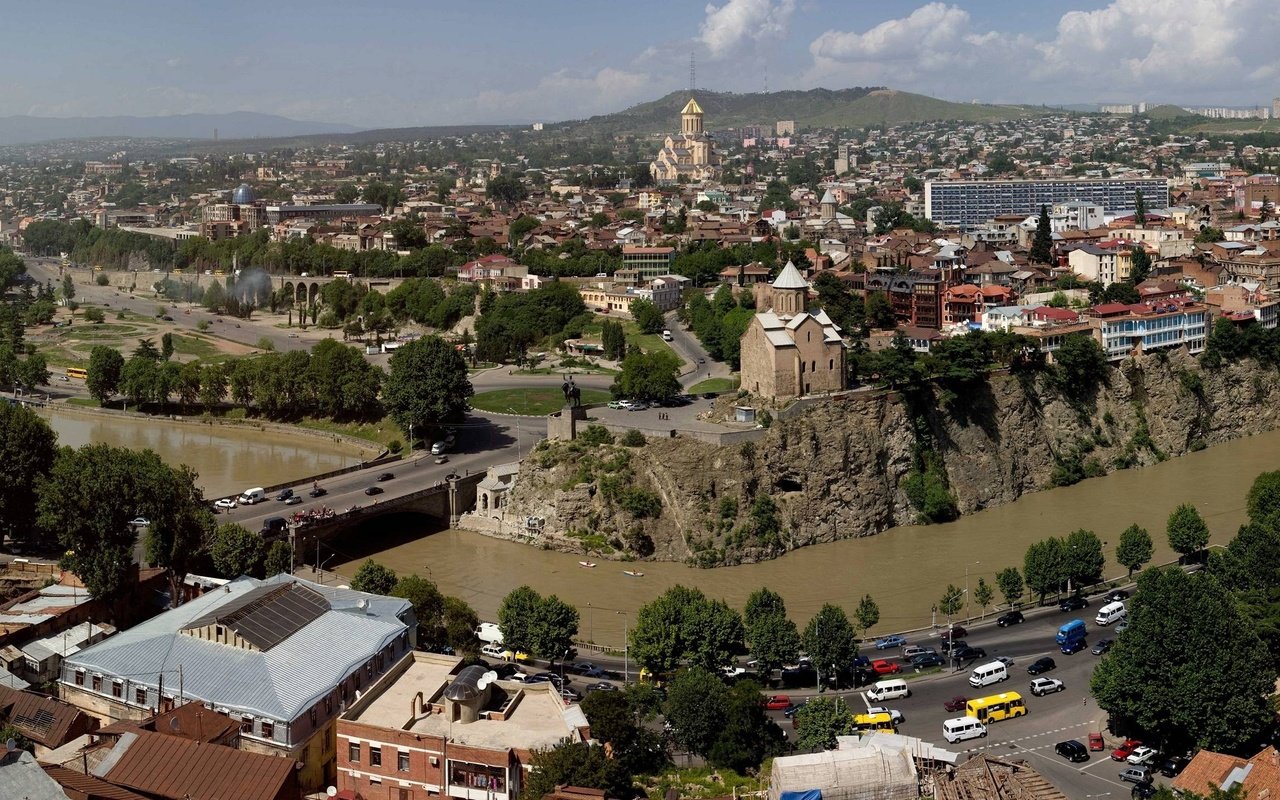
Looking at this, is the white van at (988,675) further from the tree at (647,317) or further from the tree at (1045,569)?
the tree at (647,317)

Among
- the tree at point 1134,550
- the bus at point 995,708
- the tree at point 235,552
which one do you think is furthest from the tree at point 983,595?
the tree at point 235,552

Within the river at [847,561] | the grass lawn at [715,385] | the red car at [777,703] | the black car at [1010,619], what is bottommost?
the river at [847,561]

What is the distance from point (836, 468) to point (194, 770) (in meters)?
17.1

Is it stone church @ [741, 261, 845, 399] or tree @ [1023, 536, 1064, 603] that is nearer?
tree @ [1023, 536, 1064, 603]

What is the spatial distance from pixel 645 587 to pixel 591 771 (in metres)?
11.2

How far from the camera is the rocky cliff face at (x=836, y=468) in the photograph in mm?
26625

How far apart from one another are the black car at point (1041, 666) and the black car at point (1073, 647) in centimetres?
73

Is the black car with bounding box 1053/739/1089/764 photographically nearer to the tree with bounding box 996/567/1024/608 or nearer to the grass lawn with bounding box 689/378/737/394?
the tree with bounding box 996/567/1024/608

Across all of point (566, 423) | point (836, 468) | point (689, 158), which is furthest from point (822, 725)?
point (689, 158)

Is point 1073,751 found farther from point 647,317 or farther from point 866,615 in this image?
point 647,317

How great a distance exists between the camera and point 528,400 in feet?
119

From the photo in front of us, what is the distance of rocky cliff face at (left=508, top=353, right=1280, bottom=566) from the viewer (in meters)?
26.6

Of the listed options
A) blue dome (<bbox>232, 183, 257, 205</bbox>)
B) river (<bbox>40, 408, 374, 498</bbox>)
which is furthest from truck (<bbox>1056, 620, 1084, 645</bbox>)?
blue dome (<bbox>232, 183, 257, 205</bbox>)

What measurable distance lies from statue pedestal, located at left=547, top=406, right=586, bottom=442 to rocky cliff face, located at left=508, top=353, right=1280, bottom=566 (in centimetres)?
52
